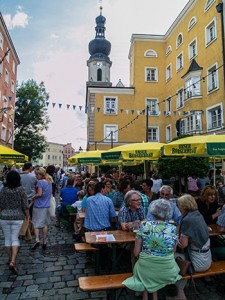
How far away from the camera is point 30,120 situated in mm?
41750

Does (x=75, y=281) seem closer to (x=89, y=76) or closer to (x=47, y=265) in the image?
(x=47, y=265)

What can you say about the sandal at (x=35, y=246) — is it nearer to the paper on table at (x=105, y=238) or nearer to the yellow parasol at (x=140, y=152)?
the paper on table at (x=105, y=238)

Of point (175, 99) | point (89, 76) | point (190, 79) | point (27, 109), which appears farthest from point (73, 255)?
point (89, 76)

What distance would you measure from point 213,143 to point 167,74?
2900 cm

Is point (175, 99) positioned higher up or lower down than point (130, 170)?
higher up

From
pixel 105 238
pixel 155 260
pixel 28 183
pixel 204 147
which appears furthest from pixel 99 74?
pixel 155 260

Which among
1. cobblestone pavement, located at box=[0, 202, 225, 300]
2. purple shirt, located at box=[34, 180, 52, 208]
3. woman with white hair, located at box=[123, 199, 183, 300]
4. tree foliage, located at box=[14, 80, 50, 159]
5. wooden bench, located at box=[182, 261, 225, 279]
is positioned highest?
tree foliage, located at box=[14, 80, 50, 159]

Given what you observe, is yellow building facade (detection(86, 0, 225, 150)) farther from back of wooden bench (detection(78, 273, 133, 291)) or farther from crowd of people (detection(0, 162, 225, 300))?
back of wooden bench (detection(78, 273, 133, 291))

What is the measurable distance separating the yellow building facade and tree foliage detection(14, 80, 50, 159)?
1269cm

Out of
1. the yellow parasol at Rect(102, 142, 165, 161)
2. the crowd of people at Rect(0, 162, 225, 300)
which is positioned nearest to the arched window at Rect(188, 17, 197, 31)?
the yellow parasol at Rect(102, 142, 165, 161)

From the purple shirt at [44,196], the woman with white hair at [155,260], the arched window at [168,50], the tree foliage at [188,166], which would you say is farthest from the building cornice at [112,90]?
the woman with white hair at [155,260]

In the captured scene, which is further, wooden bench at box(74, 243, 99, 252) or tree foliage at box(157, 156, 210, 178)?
tree foliage at box(157, 156, 210, 178)

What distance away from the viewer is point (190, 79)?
81.6ft

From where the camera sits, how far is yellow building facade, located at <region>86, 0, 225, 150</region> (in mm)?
24406
